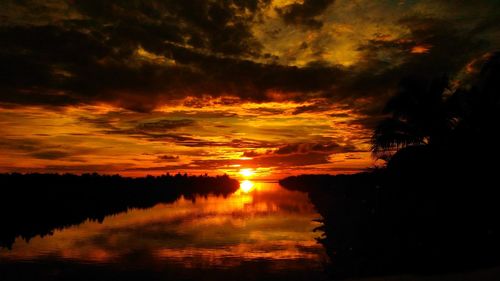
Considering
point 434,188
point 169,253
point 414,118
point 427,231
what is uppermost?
point 414,118

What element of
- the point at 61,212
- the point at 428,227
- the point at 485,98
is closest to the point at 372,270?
the point at 428,227

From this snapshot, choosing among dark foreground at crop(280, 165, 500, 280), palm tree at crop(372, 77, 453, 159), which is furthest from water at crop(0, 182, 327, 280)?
palm tree at crop(372, 77, 453, 159)

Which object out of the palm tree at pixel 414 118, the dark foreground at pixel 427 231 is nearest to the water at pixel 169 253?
the dark foreground at pixel 427 231

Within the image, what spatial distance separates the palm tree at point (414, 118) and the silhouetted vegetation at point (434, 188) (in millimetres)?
52

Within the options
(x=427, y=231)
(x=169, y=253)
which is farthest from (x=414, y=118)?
(x=169, y=253)

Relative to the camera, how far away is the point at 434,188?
64.4ft

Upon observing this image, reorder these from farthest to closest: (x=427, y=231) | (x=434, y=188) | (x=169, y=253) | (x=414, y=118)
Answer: (x=169, y=253), (x=414, y=118), (x=434, y=188), (x=427, y=231)

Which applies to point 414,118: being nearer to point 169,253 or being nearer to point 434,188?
point 434,188

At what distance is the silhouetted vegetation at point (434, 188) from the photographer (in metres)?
15.7

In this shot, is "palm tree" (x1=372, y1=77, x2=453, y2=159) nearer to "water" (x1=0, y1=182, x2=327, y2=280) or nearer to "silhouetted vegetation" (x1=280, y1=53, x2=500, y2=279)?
"silhouetted vegetation" (x1=280, y1=53, x2=500, y2=279)

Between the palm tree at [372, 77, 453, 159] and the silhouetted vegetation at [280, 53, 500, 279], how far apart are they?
0.05 metres

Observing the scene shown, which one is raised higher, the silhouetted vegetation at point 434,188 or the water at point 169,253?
the silhouetted vegetation at point 434,188

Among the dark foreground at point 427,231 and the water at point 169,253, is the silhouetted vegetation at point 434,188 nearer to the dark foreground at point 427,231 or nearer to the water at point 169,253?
the dark foreground at point 427,231

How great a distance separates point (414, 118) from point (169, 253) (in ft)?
63.6
